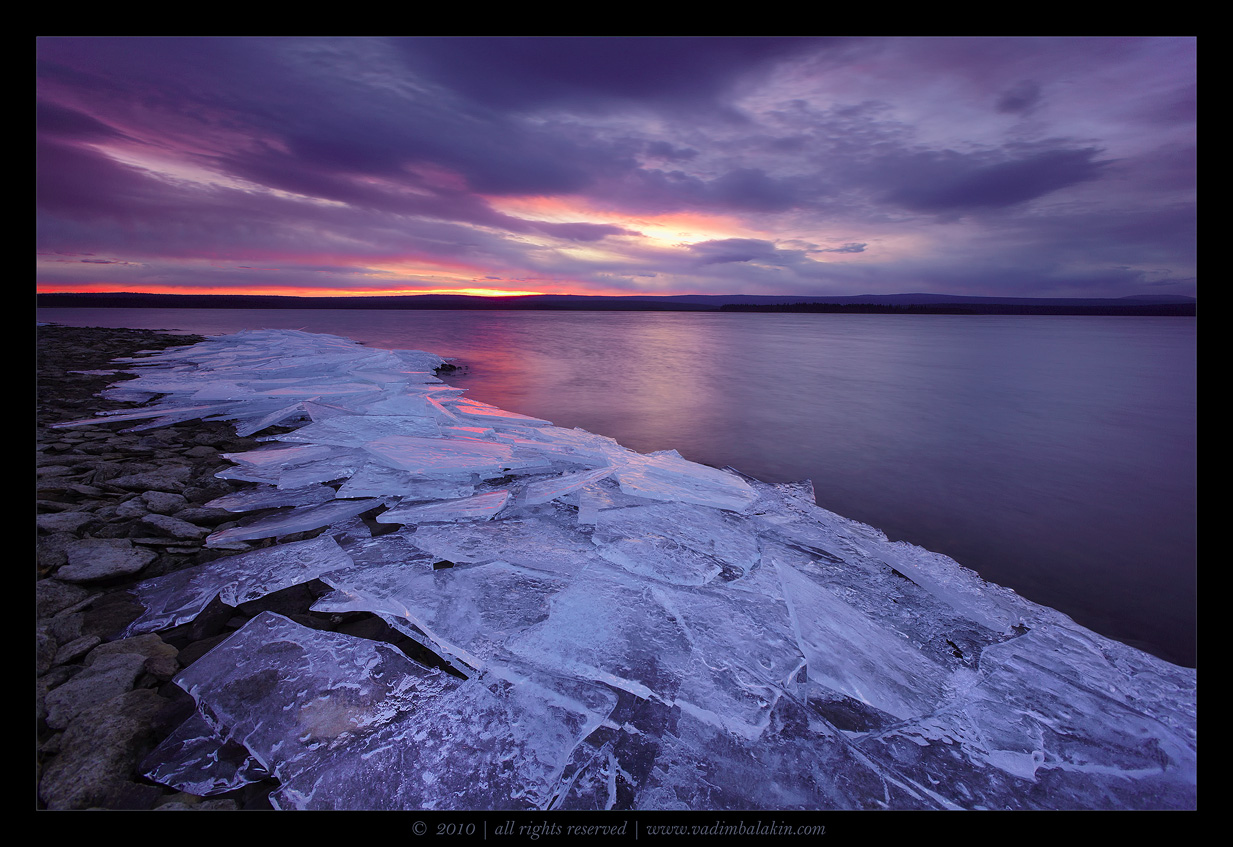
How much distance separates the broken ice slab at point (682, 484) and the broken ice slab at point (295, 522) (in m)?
1.51

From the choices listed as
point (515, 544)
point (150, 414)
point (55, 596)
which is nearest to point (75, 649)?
point (55, 596)

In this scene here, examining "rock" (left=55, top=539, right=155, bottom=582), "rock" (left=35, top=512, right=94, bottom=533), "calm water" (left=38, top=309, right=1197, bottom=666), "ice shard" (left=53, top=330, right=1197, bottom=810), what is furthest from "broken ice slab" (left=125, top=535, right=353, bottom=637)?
"calm water" (left=38, top=309, right=1197, bottom=666)

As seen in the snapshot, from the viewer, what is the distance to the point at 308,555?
1972mm

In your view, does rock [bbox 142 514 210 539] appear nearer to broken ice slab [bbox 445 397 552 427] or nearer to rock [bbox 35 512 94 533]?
rock [bbox 35 512 94 533]

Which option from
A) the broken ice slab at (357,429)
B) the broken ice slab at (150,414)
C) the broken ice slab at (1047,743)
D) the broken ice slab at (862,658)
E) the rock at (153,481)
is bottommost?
the broken ice slab at (1047,743)

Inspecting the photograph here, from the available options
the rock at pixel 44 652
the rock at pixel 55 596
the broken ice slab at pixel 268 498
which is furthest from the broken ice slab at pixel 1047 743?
the broken ice slab at pixel 268 498

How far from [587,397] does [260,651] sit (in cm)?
611

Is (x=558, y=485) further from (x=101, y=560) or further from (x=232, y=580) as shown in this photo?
(x=101, y=560)

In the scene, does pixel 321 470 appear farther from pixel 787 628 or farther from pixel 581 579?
pixel 787 628

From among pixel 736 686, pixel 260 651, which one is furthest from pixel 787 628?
pixel 260 651

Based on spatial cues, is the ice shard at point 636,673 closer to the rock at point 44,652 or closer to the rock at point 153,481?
the rock at point 44,652

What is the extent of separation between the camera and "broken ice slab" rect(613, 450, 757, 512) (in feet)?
9.12

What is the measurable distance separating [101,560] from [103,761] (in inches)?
45.4

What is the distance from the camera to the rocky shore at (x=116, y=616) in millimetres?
1066
